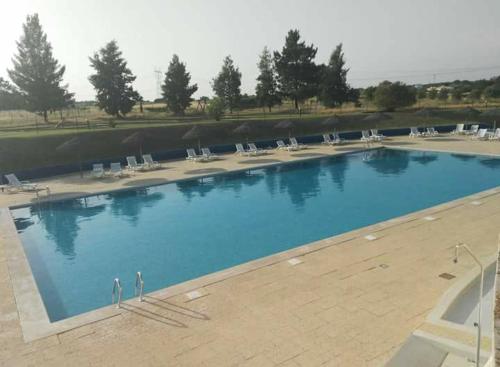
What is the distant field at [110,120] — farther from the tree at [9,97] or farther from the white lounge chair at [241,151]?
the white lounge chair at [241,151]

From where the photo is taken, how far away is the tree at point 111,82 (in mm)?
36656

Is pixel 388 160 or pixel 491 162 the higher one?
pixel 388 160

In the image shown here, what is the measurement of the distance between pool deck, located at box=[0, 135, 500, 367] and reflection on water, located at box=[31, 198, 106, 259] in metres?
2.82

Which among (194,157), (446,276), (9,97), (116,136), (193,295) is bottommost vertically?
(446,276)

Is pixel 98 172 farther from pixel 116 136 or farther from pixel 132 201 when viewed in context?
pixel 116 136

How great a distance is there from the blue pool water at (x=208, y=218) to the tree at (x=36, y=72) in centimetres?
2058

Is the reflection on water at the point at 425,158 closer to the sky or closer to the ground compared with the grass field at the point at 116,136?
closer to the ground

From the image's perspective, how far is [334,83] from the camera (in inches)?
1679

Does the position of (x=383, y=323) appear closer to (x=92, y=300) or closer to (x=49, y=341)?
(x=49, y=341)

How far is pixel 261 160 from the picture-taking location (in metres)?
21.1

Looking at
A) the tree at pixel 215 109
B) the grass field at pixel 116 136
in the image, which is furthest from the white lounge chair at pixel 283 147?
the tree at pixel 215 109

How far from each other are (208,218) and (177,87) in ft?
97.7

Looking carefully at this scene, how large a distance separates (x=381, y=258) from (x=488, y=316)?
8.09 feet

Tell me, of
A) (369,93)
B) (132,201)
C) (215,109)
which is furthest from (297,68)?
(132,201)
